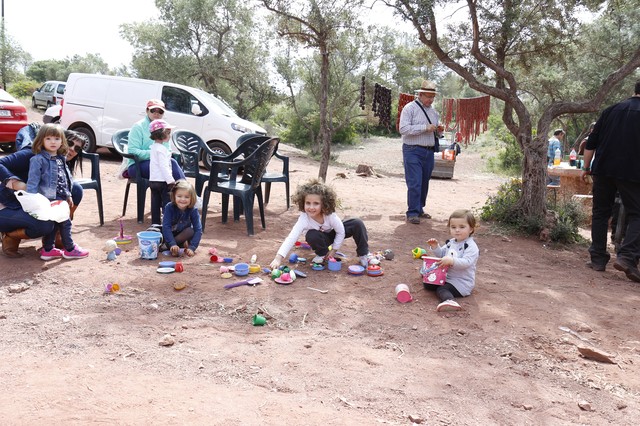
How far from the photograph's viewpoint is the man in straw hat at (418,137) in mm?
6977

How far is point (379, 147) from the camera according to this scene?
27.9m

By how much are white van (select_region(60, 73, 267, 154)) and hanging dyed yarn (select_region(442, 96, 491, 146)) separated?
20.5 feet

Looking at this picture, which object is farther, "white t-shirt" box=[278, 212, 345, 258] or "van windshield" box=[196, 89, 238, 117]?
"van windshield" box=[196, 89, 238, 117]

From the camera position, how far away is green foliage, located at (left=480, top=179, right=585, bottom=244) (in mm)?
6574

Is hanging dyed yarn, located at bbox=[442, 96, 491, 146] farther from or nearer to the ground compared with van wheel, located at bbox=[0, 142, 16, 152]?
farther from the ground

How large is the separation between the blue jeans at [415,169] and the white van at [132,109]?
5515mm

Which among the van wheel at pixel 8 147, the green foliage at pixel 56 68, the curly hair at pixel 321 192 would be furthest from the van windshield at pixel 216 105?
the green foliage at pixel 56 68

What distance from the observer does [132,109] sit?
38.9ft

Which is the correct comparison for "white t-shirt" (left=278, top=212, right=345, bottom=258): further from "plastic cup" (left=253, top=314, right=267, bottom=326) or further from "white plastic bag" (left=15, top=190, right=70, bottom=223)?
"white plastic bag" (left=15, top=190, right=70, bottom=223)

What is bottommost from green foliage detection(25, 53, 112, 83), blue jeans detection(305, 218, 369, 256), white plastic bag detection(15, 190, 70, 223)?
blue jeans detection(305, 218, 369, 256)

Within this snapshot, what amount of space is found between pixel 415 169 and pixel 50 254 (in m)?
4.32

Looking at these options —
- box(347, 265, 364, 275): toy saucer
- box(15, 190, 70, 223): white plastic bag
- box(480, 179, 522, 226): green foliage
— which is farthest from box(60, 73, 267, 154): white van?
box(347, 265, 364, 275): toy saucer

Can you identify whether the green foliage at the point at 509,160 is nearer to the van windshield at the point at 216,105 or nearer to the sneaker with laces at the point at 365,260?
the van windshield at the point at 216,105

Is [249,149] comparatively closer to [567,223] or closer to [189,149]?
[189,149]
